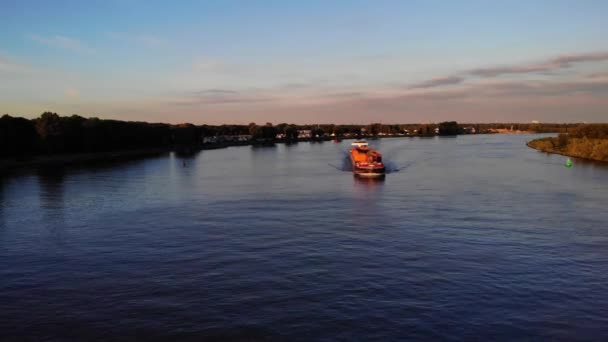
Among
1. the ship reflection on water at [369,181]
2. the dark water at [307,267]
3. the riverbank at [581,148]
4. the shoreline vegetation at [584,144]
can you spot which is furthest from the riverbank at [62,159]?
the shoreline vegetation at [584,144]

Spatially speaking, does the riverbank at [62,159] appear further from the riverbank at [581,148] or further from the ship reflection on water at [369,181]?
the riverbank at [581,148]

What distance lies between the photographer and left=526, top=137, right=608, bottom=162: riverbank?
11118 cm

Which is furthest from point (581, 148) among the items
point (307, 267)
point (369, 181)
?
point (307, 267)

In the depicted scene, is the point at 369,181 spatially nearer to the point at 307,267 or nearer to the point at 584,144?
the point at 307,267

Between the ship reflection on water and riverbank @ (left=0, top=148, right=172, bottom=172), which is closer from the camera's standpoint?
the ship reflection on water

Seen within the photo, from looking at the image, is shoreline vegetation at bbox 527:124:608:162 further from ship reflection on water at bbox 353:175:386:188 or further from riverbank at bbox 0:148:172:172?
riverbank at bbox 0:148:172:172

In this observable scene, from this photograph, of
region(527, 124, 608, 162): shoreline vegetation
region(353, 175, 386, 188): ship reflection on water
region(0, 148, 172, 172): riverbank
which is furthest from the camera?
region(527, 124, 608, 162): shoreline vegetation

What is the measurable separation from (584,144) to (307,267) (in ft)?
384

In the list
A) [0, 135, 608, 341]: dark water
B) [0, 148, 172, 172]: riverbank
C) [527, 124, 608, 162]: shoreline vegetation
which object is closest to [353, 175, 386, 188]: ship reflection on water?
[0, 135, 608, 341]: dark water

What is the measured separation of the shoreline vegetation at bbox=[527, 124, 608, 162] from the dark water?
62.6m

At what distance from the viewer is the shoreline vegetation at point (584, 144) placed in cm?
11250

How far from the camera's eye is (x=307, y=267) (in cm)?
2912

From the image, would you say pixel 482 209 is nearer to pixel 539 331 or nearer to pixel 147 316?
pixel 539 331

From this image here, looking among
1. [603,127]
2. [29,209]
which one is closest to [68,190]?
[29,209]
